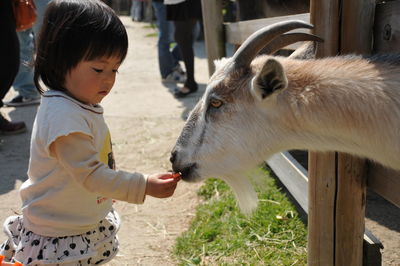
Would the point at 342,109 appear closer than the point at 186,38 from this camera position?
Yes

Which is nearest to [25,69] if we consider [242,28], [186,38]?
[186,38]

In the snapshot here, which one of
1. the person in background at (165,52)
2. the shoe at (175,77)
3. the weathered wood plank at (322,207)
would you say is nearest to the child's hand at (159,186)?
the weathered wood plank at (322,207)

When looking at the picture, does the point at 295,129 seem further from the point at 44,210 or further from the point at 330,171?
the point at 44,210

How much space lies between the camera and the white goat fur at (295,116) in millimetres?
1914

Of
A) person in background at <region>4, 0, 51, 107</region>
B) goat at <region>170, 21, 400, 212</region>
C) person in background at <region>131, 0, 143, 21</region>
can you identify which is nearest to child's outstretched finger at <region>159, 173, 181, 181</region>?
goat at <region>170, 21, 400, 212</region>

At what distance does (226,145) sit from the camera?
2238mm

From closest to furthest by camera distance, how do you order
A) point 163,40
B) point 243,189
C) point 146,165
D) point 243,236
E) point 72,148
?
1. point 72,148
2. point 243,189
3. point 243,236
4. point 146,165
5. point 163,40

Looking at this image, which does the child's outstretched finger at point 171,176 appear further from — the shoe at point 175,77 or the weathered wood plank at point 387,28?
the shoe at point 175,77

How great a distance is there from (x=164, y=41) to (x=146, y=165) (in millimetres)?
3548

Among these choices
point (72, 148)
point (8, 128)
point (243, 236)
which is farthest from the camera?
point (8, 128)

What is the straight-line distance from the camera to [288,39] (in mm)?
2275

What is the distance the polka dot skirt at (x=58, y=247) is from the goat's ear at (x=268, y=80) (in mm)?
909

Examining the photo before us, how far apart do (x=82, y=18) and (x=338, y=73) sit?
1.06m

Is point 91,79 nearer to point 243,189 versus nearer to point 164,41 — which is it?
point 243,189
